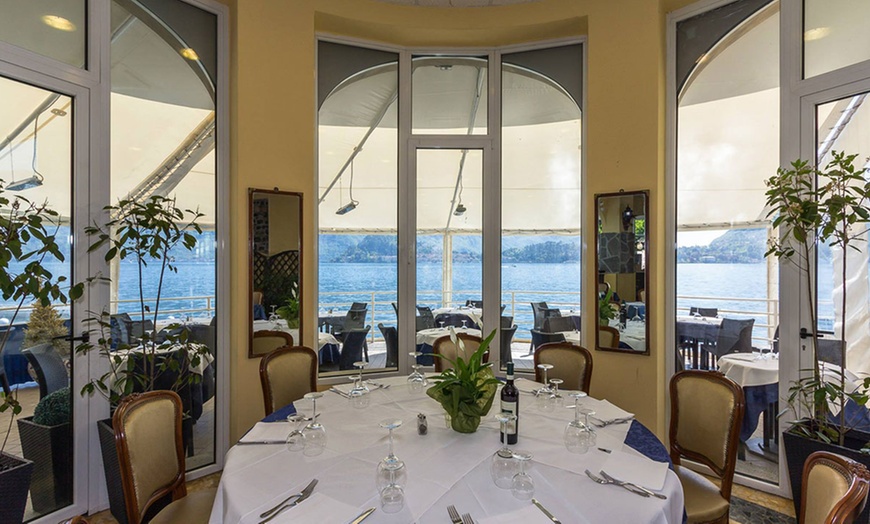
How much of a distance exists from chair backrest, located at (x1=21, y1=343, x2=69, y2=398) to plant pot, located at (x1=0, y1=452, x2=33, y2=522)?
0.59 meters

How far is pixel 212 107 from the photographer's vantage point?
3473 mm

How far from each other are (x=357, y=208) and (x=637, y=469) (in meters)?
3.03

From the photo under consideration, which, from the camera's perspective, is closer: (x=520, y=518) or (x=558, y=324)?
(x=520, y=518)

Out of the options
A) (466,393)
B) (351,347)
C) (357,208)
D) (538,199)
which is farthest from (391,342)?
(466,393)

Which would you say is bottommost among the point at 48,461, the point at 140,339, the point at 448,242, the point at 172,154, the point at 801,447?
the point at 48,461

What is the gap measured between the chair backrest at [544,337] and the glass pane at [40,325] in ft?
11.1

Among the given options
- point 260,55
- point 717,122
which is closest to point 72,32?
point 260,55

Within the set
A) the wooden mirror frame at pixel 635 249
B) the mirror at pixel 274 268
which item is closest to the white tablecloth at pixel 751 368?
the wooden mirror frame at pixel 635 249

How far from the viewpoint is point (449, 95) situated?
413 cm

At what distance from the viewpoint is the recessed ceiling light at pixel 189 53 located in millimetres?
3339

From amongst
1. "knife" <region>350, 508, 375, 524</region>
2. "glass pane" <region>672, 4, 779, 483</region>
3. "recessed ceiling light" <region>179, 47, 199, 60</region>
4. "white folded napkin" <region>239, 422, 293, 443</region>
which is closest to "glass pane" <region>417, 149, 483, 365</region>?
"glass pane" <region>672, 4, 779, 483</region>

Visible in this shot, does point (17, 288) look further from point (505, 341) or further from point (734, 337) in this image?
point (734, 337)

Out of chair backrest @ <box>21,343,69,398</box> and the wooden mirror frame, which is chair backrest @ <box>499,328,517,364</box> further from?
chair backrest @ <box>21,343,69,398</box>

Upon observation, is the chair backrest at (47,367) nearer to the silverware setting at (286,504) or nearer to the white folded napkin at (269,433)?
the white folded napkin at (269,433)
